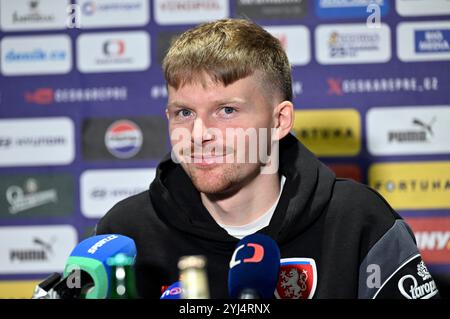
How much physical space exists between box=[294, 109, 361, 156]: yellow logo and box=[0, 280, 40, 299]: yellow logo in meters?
1.05

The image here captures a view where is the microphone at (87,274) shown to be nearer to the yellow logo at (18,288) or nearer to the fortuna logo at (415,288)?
the fortuna logo at (415,288)

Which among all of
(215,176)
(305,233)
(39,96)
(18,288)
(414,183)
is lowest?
(18,288)

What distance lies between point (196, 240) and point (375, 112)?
111cm

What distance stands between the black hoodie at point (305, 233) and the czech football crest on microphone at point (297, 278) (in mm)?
12

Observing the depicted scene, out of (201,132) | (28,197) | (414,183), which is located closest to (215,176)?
(201,132)

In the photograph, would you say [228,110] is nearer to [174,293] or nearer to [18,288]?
[174,293]

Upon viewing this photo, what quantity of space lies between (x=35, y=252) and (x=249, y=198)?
4.19 feet

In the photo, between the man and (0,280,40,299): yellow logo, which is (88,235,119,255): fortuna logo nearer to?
the man

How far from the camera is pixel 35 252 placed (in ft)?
7.30

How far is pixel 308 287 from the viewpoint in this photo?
44.8 inches

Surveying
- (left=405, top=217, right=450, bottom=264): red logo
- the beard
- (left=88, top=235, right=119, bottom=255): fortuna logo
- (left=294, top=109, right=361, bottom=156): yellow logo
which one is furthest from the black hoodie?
(left=405, top=217, right=450, bottom=264): red logo

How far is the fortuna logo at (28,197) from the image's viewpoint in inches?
88.0
